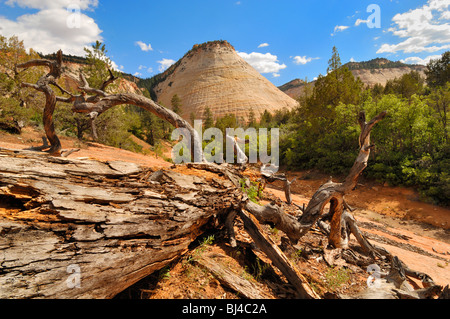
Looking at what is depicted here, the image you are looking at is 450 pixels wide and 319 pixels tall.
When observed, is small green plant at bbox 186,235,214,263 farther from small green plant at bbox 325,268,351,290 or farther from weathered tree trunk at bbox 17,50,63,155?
weathered tree trunk at bbox 17,50,63,155

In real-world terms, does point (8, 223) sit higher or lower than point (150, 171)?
lower

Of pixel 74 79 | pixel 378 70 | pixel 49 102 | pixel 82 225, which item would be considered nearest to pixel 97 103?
pixel 49 102

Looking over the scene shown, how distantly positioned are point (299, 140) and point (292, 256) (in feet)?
55.8

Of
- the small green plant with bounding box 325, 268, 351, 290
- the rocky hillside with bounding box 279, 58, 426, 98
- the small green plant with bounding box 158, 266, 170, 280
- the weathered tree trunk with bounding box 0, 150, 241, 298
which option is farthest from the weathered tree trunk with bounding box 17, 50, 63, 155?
the rocky hillside with bounding box 279, 58, 426, 98

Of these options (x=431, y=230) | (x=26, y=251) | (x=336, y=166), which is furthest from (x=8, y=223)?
(x=336, y=166)

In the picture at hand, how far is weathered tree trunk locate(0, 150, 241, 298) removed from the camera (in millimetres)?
1243

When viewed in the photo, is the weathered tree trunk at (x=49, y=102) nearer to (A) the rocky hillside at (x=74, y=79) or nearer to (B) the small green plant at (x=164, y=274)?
(A) the rocky hillside at (x=74, y=79)

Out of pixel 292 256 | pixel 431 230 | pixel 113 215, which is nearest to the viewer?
pixel 113 215

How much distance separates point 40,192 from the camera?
1546 millimetres

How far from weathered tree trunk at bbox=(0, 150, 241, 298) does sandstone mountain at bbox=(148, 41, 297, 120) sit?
4375 centimetres

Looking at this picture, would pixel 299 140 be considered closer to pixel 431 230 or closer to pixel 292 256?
pixel 431 230

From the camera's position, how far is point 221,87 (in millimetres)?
59938

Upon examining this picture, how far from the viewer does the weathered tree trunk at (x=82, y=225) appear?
124 centimetres

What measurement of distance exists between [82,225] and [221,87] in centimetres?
6254
